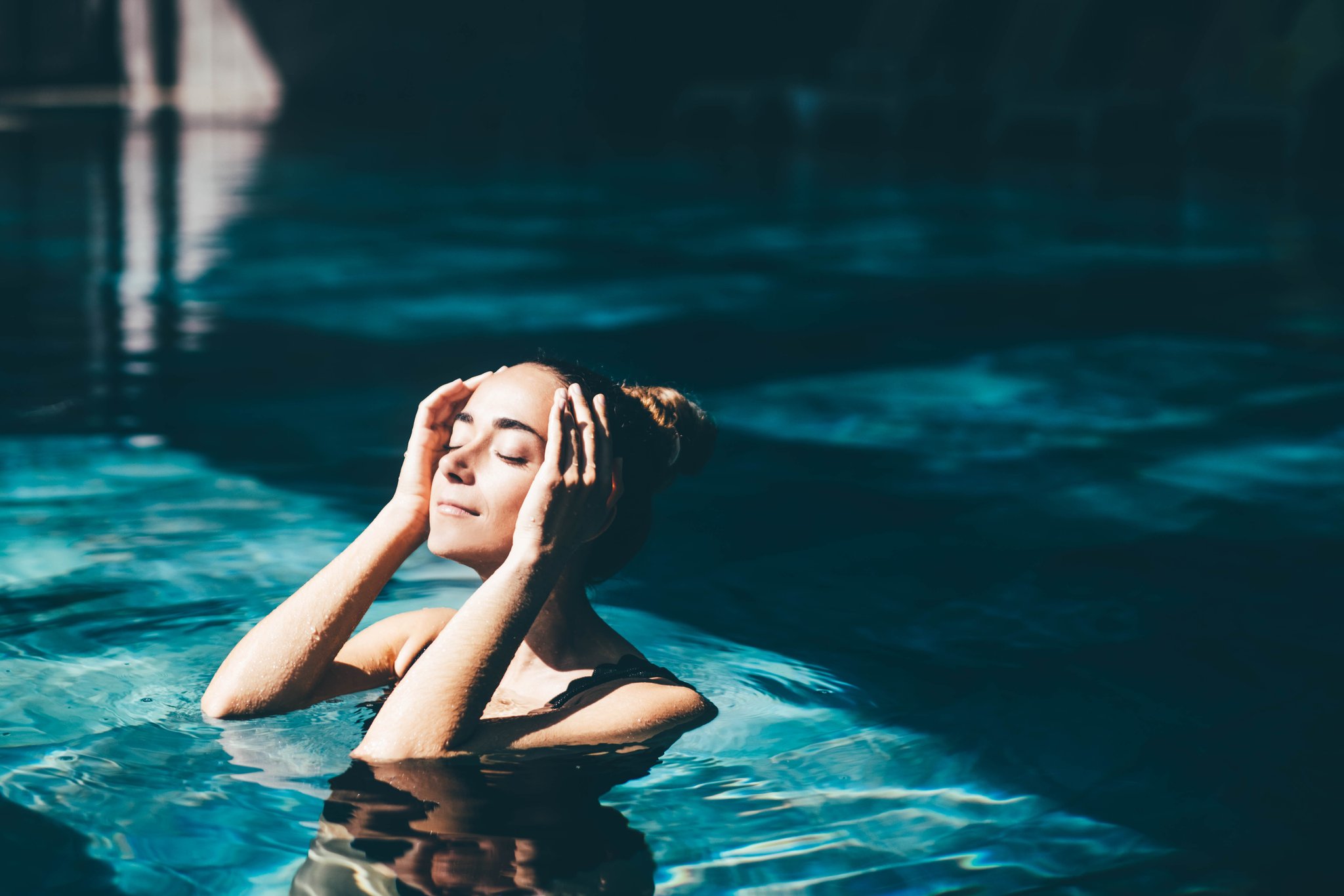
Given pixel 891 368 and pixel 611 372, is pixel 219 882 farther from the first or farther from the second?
pixel 891 368

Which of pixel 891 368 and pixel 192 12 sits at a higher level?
pixel 192 12

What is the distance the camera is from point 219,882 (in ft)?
8.72

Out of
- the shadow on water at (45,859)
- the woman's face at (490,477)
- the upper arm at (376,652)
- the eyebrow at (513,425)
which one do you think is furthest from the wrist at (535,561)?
the shadow on water at (45,859)

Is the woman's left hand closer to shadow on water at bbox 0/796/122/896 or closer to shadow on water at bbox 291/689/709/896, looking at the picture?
shadow on water at bbox 291/689/709/896

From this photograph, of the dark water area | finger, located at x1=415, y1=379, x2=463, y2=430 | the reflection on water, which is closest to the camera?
the reflection on water

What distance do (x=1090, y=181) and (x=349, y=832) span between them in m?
16.8

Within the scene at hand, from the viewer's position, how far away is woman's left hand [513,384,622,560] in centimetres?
272

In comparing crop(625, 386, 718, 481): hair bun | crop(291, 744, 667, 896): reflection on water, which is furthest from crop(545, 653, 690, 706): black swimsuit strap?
crop(625, 386, 718, 481): hair bun

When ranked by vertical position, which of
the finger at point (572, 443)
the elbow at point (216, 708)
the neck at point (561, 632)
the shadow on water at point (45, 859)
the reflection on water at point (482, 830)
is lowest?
the shadow on water at point (45, 859)

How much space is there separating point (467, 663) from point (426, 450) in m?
0.51

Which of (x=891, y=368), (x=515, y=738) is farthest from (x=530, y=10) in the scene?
(x=515, y=738)

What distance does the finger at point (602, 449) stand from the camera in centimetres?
279

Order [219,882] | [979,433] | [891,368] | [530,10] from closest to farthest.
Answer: [219,882] < [979,433] < [891,368] < [530,10]

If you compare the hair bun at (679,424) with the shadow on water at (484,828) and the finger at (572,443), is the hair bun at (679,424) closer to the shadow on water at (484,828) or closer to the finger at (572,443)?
the finger at (572,443)
